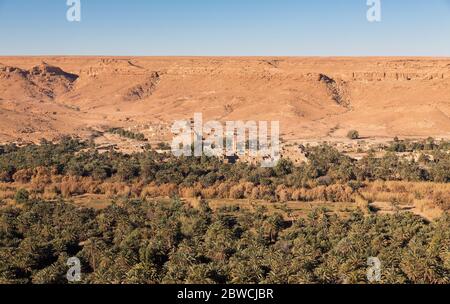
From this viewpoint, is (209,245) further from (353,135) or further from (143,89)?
(143,89)

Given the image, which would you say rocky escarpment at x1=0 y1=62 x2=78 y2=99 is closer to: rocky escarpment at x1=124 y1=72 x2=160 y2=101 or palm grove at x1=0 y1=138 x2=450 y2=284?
rocky escarpment at x1=124 y1=72 x2=160 y2=101

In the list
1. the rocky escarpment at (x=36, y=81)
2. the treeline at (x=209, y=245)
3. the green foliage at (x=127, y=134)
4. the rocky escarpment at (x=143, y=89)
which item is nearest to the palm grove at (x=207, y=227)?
the treeline at (x=209, y=245)

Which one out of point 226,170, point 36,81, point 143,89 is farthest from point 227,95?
point 226,170

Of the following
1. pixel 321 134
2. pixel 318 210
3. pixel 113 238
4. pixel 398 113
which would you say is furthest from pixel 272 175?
pixel 398 113

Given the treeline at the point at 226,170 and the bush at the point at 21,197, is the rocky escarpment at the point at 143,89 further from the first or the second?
the bush at the point at 21,197

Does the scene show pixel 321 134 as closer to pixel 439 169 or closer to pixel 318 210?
pixel 439 169
